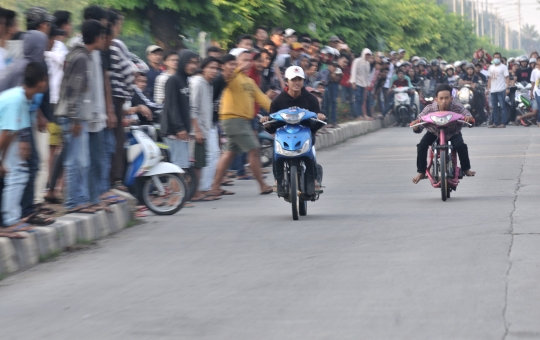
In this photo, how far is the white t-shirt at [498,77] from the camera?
28.5 m

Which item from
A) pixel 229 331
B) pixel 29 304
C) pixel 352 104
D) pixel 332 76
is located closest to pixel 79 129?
pixel 29 304

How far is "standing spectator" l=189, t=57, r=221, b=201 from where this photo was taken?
12.9 m

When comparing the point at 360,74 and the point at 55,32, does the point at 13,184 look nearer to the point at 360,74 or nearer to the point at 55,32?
the point at 55,32

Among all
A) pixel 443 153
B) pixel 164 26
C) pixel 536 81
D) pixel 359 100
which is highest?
pixel 164 26

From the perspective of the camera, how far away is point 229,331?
5.91 metres

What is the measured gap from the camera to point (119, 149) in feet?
38.1

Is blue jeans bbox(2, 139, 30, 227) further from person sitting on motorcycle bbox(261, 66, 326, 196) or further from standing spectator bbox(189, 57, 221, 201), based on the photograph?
standing spectator bbox(189, 57, 221, 201)

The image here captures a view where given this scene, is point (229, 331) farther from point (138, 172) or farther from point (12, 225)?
point (138, 172)

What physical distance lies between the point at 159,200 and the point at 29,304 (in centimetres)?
473

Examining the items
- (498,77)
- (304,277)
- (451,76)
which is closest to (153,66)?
(304,277)

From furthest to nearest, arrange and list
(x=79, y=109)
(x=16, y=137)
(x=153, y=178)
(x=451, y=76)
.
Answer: (x=451, y=76), (x=153, y=178), (x=79, y=109), (x=16, y=137)

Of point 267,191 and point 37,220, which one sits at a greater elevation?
point 37,220

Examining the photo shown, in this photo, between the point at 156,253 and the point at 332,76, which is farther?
the point at 332,76

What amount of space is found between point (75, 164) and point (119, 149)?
163cm
